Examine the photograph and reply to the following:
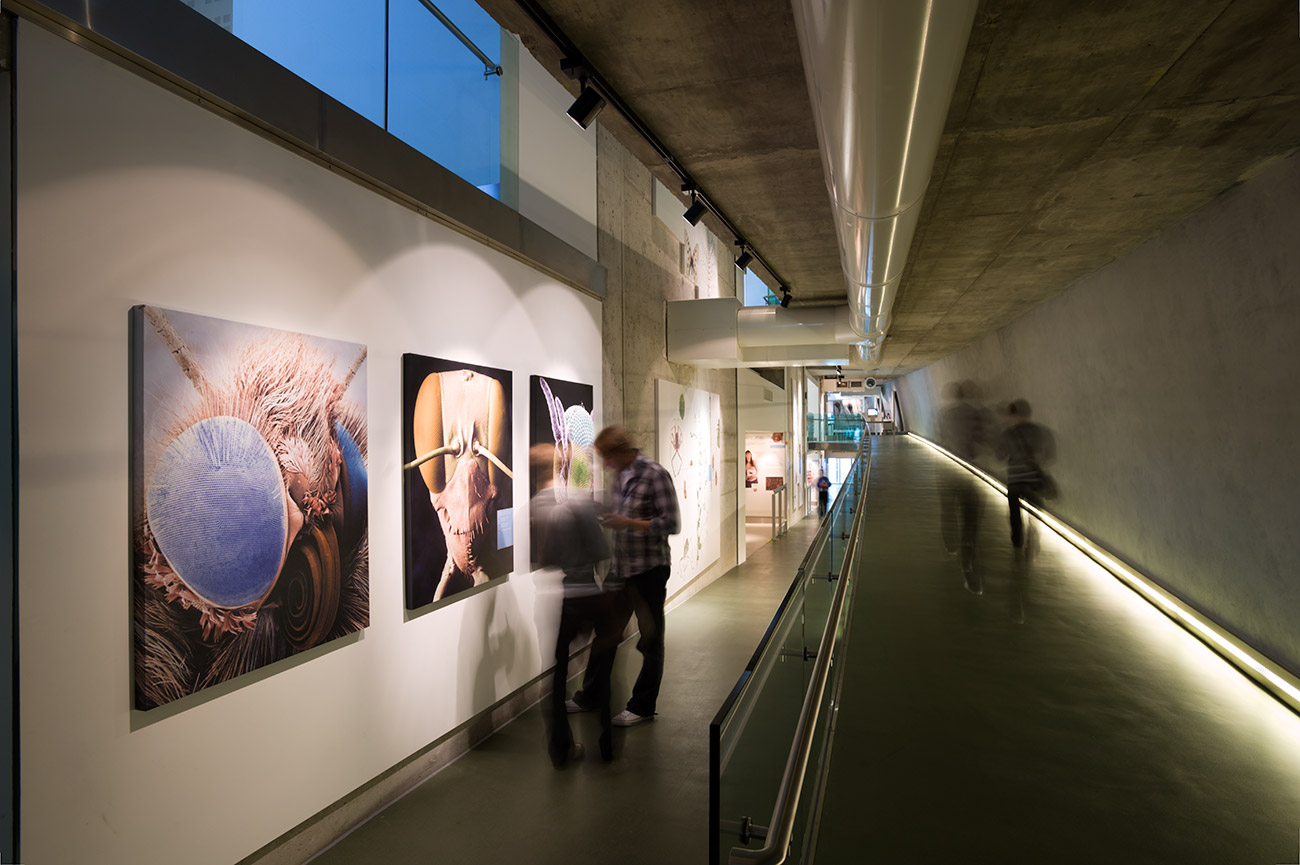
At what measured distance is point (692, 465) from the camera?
27.1 feet

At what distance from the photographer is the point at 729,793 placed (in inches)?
66.3

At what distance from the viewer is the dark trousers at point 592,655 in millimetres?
3729

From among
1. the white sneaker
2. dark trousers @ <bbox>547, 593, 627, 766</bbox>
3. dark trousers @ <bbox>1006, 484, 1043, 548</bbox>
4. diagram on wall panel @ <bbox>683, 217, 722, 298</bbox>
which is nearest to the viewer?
dark trousers @ <bbox>547, 593, 627, 766</bbox>

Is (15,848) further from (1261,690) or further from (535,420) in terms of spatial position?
(1261,690)

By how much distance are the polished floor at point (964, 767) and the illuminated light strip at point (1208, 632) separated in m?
0.12

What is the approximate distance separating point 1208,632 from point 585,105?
6.48 meters

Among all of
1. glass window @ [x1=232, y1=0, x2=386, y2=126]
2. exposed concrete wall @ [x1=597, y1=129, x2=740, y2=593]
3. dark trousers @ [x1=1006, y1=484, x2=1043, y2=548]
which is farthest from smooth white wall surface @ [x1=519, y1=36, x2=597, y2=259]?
dark trousers @ [x1=1006, y1=484, x2=1043, y2=548]

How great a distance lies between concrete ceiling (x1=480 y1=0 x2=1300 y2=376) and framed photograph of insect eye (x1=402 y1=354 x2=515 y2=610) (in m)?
2.04

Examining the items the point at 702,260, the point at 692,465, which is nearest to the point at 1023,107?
the point at 692,465

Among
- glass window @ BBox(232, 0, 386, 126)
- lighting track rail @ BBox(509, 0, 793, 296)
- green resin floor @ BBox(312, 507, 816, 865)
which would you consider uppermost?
lighting track rail @ BBox(509, 0, 793, 296)

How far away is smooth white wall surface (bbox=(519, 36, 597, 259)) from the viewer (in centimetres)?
474

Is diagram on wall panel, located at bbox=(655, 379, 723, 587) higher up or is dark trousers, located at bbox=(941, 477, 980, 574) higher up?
diagram on wall panel, located at bbox=(655, 379, 723, 587)

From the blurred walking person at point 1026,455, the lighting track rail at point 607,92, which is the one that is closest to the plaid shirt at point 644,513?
the lighting track rail at point 607,92

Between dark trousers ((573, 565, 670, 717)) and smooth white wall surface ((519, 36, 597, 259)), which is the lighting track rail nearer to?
smooth white wall surface ((519, 36, 597, 259))
